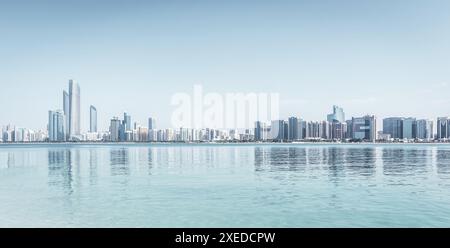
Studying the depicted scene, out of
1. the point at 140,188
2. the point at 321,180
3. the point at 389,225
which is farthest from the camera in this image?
the point at 321,180

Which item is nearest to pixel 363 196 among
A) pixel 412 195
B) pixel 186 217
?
pixel 412 195

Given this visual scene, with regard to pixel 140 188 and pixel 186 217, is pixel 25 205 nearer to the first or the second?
pixel 140 188

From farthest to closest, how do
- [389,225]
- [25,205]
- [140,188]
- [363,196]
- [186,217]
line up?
1. [140,188]
2. [363,196]
3. [25,205]
4. [186,217]
5. [389,225]

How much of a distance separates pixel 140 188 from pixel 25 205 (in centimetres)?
513

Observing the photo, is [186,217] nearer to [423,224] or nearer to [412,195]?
[423,224]

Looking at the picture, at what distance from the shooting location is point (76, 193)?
15.8 metres

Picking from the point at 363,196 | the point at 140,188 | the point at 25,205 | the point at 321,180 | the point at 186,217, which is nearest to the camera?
the point at 186,217

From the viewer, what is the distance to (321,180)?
1959 centimetres
